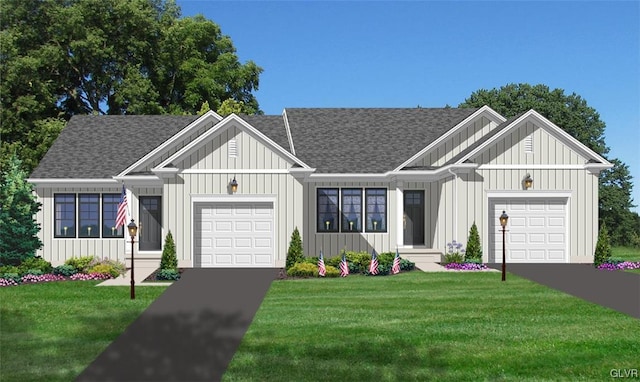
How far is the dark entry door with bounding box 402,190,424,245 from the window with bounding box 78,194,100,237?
41.9ft

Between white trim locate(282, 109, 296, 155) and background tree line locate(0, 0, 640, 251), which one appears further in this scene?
background tree line locate(0, 0, 640, 251)

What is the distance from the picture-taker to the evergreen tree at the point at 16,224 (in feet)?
74.8

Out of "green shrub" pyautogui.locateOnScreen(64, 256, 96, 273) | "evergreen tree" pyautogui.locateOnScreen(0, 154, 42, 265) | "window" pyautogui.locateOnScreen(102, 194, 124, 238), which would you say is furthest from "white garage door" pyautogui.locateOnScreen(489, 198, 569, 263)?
"evergreen tree" pyautogui.locateOnScreen(0, 154, 42, 265)

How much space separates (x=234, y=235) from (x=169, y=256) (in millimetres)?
2746

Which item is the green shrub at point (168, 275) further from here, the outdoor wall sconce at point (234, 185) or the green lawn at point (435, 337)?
the green lawn at point (435, 337)

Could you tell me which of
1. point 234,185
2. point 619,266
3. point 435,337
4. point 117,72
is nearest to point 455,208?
point 619,266

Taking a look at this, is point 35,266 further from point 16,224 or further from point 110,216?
point 110,216

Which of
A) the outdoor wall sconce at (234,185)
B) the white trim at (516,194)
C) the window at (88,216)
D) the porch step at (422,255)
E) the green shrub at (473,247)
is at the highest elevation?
the outdoor wall sconce at (234,185)

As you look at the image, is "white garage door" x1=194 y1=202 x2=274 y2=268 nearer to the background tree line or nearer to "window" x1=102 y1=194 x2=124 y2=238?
"window" x1=102 y1=194 x2=124 y2=238

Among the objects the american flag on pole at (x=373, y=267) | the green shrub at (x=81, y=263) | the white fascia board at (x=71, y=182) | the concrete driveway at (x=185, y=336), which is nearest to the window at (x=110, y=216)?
the white fascia board at (x=71, y=182)

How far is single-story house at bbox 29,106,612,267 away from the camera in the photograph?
22.9 meters

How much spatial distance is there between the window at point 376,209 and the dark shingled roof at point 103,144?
10.3 meters

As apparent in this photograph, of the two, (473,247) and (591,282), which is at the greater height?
(473,247)

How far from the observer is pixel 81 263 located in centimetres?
2278
